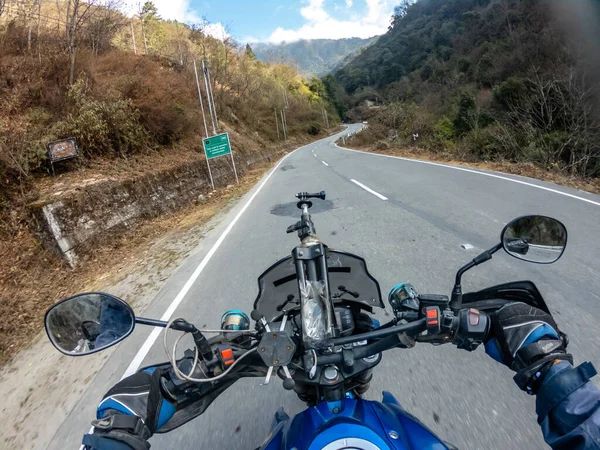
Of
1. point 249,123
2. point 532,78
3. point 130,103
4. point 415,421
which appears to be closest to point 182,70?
point 249,123

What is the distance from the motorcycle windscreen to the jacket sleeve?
851 millimetres

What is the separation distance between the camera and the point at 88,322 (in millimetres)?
1365

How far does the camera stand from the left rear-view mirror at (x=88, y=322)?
1354 millimetres

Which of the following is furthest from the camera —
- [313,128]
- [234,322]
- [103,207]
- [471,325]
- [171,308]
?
[313,128]

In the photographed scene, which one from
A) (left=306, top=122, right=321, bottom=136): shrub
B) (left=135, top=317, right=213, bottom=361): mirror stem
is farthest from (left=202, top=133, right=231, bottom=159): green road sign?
(left=306, top=122, right=321, bottom=136): shrub

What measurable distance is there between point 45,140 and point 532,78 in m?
19.9

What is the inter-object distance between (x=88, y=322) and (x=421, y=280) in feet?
11.7

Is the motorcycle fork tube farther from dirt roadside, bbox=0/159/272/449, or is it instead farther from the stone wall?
the stone wall

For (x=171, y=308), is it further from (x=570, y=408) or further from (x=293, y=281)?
(x=570, y=408)

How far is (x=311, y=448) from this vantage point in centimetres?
101

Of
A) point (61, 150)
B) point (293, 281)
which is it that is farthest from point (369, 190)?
point (61, 150)

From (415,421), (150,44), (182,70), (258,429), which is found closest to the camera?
(415,421)

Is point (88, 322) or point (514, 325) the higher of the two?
point (88, 322)

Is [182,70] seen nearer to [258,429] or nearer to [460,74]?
[460,74]
